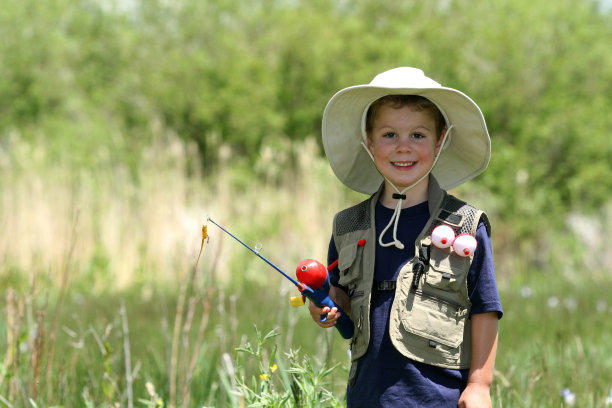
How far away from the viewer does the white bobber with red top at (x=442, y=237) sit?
2029 millimetres

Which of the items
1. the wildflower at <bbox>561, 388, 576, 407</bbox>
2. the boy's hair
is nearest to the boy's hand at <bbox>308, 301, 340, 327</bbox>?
the boy's hair

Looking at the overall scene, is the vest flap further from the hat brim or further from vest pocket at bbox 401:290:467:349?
the hat brim

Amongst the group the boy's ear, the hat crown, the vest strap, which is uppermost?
the hat crown

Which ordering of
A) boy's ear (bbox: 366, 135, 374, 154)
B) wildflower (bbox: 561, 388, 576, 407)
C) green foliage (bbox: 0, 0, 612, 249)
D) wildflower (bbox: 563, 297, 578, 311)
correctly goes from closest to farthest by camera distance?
boy's ear (bbox: 366, 135, 374, 154) < wildflower (bbox: 561, 388, 576, 407) < wildflower (bbox: 563, 297, 578, 311) < green foliage (bbox: 0, 0, 612, 249)

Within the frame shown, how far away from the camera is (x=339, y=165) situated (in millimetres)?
2457

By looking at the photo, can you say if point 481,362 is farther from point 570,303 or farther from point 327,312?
point 570,303

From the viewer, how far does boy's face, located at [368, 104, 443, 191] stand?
85.3 inches

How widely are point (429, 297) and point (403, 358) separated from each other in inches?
6.9

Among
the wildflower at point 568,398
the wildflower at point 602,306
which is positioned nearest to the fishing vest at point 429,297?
the wildflower at point 568,398

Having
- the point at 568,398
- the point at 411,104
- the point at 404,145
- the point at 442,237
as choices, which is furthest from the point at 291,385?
the point at 568,398

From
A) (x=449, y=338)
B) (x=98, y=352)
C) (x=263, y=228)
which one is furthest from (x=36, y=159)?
(x=449, y=338)

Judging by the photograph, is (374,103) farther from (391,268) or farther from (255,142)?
(255,142)

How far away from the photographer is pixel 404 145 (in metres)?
2.16

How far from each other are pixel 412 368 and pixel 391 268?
0.27m
